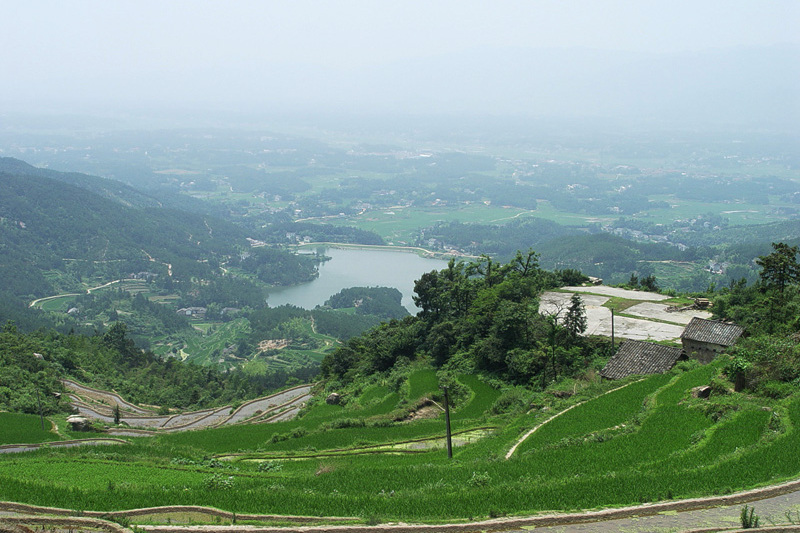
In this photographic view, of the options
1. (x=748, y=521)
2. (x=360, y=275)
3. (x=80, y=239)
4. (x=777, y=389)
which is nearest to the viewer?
(x=748, y=521)

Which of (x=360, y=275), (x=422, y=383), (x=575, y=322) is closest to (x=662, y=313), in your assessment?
(x=575, y=322)

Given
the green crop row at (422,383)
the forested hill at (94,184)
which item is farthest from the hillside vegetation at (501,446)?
the forested hill at (94,184)

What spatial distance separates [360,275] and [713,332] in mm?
77576

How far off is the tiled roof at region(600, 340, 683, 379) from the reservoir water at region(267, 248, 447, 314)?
57.4m

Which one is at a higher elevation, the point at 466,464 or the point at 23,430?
the point at 466,464

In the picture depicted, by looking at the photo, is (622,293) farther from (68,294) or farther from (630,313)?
(68,294)

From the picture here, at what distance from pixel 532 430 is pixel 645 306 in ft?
55.2

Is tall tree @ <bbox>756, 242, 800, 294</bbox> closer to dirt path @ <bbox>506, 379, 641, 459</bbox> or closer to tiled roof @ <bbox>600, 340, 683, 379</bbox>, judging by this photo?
tiled roof @ <bbox>600, 340, 683, 379</bbox>

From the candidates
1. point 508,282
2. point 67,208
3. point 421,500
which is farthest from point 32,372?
point 67,208

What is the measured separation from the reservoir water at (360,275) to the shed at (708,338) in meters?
56.7

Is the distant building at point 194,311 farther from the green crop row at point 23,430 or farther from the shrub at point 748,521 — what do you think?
the shrub at point 748,521

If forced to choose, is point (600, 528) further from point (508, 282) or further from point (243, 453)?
point (508, 282)

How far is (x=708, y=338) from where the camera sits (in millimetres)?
23188

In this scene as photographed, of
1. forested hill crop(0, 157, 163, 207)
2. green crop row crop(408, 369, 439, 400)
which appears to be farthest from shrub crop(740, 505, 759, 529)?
forested hill crop(0, 157, 163, 207)
